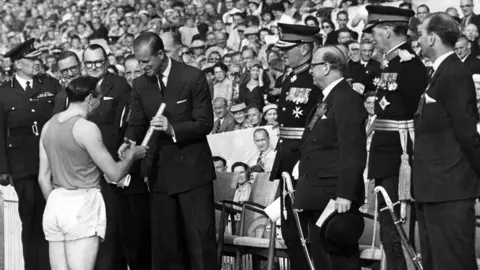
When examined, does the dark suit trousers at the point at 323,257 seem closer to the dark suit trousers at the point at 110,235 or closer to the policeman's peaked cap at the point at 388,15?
the policeman's peaked cap at the point at 388,15

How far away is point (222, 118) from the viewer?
16.6 metres

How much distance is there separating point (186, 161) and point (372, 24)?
6.69 ft

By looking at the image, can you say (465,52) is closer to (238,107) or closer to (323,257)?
(238,107)

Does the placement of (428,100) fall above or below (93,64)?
below

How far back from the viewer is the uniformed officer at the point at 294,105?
31.1 ft

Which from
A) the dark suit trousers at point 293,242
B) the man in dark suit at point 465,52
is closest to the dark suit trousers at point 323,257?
the dark suit trousers at point 293,242

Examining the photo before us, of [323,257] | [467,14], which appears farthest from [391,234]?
[467,14]

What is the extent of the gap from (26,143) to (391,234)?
4.60 m

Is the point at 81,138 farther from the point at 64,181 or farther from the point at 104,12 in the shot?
the point at 104,12

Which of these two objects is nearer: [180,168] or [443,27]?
[443,27]

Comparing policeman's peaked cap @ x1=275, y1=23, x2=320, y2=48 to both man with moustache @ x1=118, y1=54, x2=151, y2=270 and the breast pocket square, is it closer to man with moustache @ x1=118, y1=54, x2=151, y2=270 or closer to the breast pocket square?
man with moustache @ x1=118, y1=54, x2=151, y2=270

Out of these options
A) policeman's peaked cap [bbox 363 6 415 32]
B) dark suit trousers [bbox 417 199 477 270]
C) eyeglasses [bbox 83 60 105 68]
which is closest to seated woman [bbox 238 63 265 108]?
eyeglasses [bbox 83 60 105 68]

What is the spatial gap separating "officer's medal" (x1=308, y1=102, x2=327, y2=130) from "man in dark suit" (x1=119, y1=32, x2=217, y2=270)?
118cm

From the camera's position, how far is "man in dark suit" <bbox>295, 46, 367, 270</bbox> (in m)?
8.31
